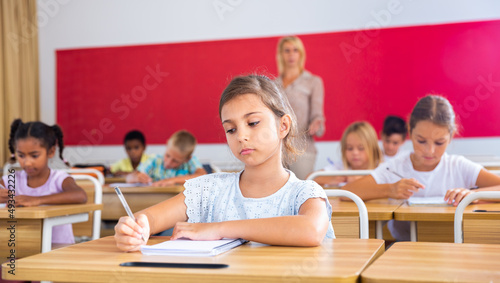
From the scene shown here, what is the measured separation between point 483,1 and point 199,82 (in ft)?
9.56

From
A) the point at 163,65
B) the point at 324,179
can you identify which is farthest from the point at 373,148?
the point at 163,65

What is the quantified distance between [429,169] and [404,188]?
0.97 feet

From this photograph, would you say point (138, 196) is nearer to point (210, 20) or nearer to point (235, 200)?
point (235, 200)

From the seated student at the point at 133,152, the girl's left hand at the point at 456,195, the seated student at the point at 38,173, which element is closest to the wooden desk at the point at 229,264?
the girl's left hand at the point at 456,195

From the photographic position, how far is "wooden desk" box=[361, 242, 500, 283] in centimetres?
94

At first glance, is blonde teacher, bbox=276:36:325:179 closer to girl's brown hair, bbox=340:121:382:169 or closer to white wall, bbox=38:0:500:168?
girl's brown hair, bbox=340:121:382:169

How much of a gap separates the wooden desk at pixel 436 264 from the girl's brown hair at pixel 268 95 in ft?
1.52

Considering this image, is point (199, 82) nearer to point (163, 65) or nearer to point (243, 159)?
point (163, 65)

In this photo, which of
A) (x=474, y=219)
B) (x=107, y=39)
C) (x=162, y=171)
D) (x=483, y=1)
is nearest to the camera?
(x=474, y=219)

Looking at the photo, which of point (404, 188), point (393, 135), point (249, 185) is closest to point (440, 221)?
point (404, 188)

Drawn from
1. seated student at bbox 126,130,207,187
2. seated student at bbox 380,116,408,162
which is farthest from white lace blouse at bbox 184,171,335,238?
seated student at bbox 380,116,408,162

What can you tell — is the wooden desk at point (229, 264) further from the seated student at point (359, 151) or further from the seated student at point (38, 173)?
the seated student at point (359, 151)

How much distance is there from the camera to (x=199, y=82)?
247 inches

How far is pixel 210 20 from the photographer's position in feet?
20.6
